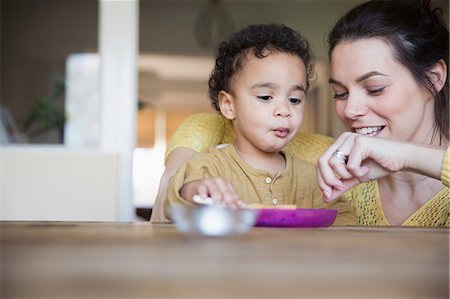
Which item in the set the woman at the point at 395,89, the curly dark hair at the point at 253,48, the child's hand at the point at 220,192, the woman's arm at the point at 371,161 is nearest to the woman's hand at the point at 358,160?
the woman's arm at the point at 371,161

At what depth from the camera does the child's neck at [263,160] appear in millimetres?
1614

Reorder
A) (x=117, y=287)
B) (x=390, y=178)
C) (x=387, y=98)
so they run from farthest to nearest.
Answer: (x=390, y=178) < (x=387, y=98) < (x=117, y=287)

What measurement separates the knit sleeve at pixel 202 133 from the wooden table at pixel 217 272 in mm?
1026

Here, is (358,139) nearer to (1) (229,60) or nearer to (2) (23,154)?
(1) (229,60)

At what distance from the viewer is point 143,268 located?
54 centimetres

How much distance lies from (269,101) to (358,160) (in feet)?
1.64

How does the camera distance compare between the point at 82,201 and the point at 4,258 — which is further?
the point at 82,201

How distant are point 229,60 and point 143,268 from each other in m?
1.26

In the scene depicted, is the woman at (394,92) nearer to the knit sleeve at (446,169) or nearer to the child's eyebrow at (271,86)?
the child's eyebrow at (271,86)

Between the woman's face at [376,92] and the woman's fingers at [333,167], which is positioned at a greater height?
the woman's face at [376,92]

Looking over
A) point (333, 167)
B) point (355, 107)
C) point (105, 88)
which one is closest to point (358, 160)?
point (333, 167)

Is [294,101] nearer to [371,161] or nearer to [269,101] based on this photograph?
[269,101]

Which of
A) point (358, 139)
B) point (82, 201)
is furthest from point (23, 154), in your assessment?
point (358, 139)

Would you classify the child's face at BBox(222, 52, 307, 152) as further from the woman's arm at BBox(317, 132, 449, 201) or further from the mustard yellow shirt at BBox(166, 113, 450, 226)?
the woman's arm at BBox(317, 132, 449, 201)
